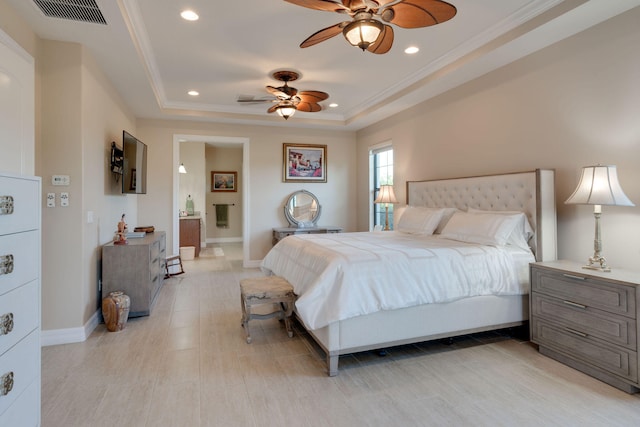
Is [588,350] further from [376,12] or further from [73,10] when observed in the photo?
[73,10]

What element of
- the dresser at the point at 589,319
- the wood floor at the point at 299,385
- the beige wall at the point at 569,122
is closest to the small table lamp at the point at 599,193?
the dresser at the point at 589,319

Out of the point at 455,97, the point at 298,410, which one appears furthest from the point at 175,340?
the point at 455,97

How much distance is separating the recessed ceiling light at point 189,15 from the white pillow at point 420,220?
10.5 feet

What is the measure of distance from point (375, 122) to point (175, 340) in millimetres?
4734

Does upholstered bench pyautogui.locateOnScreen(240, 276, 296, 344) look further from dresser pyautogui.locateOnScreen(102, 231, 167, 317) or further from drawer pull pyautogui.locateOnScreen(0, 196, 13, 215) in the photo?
drawer pull pyautogui.locateOnScreen(0, 196, 13, 215)

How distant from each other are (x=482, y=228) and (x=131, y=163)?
4049mm

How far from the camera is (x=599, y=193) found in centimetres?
244

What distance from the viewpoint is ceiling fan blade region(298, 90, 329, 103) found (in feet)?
13.3

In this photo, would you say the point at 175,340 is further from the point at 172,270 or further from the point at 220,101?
the point at 220,101

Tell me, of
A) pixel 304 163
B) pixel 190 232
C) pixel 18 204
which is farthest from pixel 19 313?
pixel 190 232

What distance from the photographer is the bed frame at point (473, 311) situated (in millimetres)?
2424

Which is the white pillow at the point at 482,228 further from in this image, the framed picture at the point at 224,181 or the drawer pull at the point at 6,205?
the framed picture at the point at 224,181

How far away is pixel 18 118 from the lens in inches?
95.8

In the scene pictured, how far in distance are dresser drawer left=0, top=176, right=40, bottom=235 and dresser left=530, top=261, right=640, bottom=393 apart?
10.9 ft
